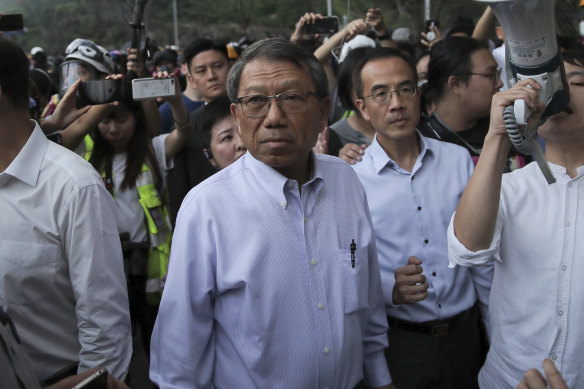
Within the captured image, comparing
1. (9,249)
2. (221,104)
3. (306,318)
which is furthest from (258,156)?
(221,104)

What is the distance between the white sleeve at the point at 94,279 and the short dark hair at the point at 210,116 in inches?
42.9

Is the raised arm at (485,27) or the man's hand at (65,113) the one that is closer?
the man's hand at (65,113)

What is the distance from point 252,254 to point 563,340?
1.02 m

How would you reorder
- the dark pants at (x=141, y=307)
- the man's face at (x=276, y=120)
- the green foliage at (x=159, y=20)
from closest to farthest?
1. the man's face at (x=276, y=120)
2. the dark pants at (x=141, y=307)
3. the green foliage at (x=159, y=20)

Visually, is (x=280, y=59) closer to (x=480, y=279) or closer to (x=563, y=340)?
(x=563, y=340)

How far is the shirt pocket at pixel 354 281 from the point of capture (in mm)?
1810

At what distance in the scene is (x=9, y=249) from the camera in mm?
1859

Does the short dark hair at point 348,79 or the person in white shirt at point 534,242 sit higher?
the short dark hair at point 348,79

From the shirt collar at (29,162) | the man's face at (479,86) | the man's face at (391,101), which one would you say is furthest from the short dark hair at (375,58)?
the shirt collar at (29,162)

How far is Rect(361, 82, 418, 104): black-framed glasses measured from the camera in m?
2.72

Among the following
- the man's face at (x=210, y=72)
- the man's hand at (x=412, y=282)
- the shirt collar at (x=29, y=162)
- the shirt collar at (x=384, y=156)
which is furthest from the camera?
the man's face at (x=210, y=72)

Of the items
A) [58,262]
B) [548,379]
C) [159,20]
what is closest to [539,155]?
[548,379]

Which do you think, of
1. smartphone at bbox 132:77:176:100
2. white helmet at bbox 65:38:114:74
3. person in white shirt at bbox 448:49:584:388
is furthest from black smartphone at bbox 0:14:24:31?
person in white shirt at bbox 448:49:584:388

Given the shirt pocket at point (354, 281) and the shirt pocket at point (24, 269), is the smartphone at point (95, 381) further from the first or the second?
the shirt pocket at point (354, 281)
